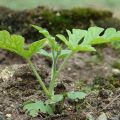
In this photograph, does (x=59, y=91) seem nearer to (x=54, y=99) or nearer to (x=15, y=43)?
(x=54, y=99)

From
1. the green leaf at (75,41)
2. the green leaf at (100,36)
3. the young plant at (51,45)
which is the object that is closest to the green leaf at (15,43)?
the young plant at (51,45)

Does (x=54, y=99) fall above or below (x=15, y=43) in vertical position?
below

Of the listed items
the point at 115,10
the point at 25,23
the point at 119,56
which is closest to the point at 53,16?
the point at 25,23

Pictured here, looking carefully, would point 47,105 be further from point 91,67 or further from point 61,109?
point 91,67

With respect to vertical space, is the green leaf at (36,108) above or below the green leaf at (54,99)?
below

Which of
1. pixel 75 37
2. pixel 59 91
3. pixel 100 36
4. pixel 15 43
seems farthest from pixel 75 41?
pixel 59 91

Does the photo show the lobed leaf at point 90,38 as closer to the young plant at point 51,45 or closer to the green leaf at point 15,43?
the young plant at point 51,45

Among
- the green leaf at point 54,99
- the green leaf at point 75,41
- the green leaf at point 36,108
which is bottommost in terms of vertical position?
the green leaf at point 36,108

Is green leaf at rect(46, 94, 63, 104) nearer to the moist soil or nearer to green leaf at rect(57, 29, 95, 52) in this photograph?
the moist soil
